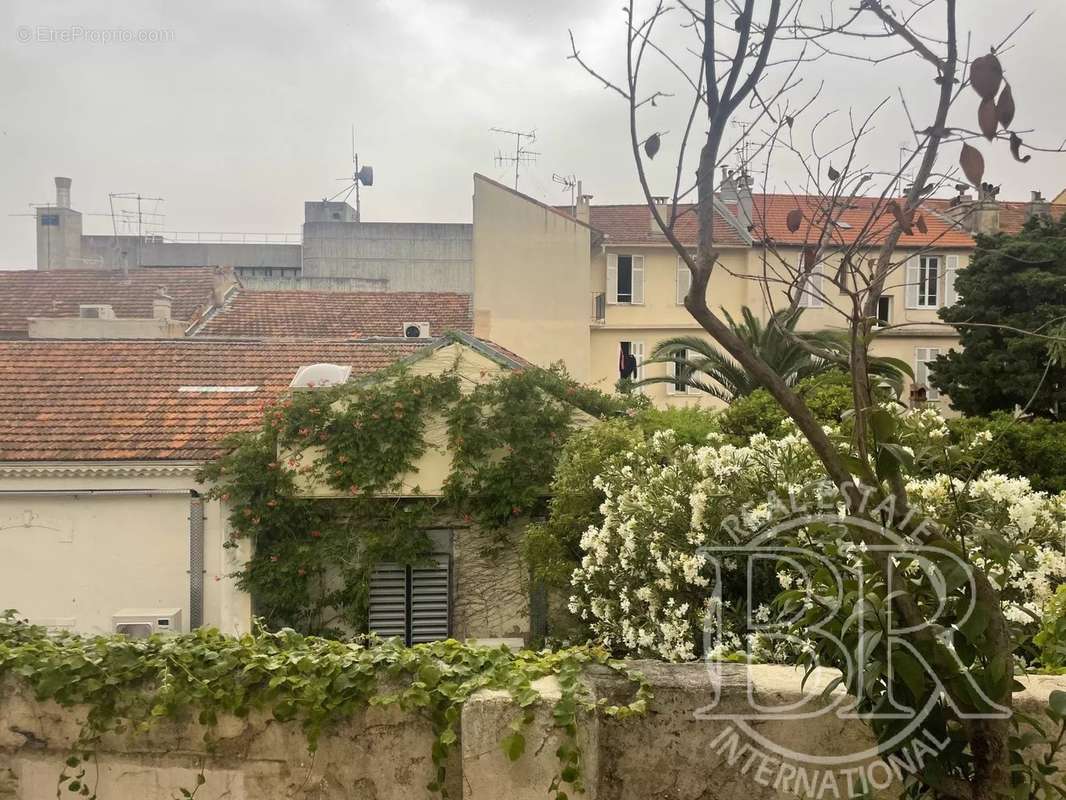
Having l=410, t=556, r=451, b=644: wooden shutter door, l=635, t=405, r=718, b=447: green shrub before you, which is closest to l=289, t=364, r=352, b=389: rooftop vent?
l=410, t=556, r=451, b=644: wooden shutter door

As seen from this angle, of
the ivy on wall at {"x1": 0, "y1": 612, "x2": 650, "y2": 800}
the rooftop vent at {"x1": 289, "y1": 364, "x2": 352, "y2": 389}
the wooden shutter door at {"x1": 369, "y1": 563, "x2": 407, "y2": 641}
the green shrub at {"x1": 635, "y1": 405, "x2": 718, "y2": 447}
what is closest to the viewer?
the ivy on wall at {"x1": 0, "y1": 612, "x2": 650, "y2": 800}

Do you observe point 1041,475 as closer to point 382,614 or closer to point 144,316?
point 382,614

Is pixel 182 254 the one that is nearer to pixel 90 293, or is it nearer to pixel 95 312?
pixel 90 293

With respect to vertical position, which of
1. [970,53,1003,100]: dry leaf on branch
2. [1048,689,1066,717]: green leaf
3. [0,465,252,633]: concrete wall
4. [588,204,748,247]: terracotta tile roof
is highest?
[588,204,748,247]: terracotta tile roof

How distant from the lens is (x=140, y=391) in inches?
485

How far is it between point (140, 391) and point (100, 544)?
2356mm

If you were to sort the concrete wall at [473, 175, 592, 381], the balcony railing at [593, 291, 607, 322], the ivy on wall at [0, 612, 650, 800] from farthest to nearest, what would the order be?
1. the balcony railing at [593, 291, 607, 322]
2. the concrete wall at [473, 175, 592, 381]
3. the ivy on wall at [0, 612, 650, 800]

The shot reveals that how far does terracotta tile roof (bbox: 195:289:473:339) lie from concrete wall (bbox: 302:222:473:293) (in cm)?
773

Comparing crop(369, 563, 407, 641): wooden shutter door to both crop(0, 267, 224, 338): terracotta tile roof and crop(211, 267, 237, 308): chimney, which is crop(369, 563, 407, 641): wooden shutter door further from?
crop(211, 267, 237, 308): chimney

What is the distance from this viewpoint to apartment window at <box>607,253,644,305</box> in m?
25.1

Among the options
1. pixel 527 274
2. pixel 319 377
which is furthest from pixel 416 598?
pixel 527 274

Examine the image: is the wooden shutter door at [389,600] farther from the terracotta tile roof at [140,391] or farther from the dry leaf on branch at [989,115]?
A: the dry leaf on branch at [989,115]

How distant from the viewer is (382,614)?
10.9 meters

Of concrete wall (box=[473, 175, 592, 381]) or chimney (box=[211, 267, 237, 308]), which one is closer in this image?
concrete wall (box=[473, 175, 592, 381])
